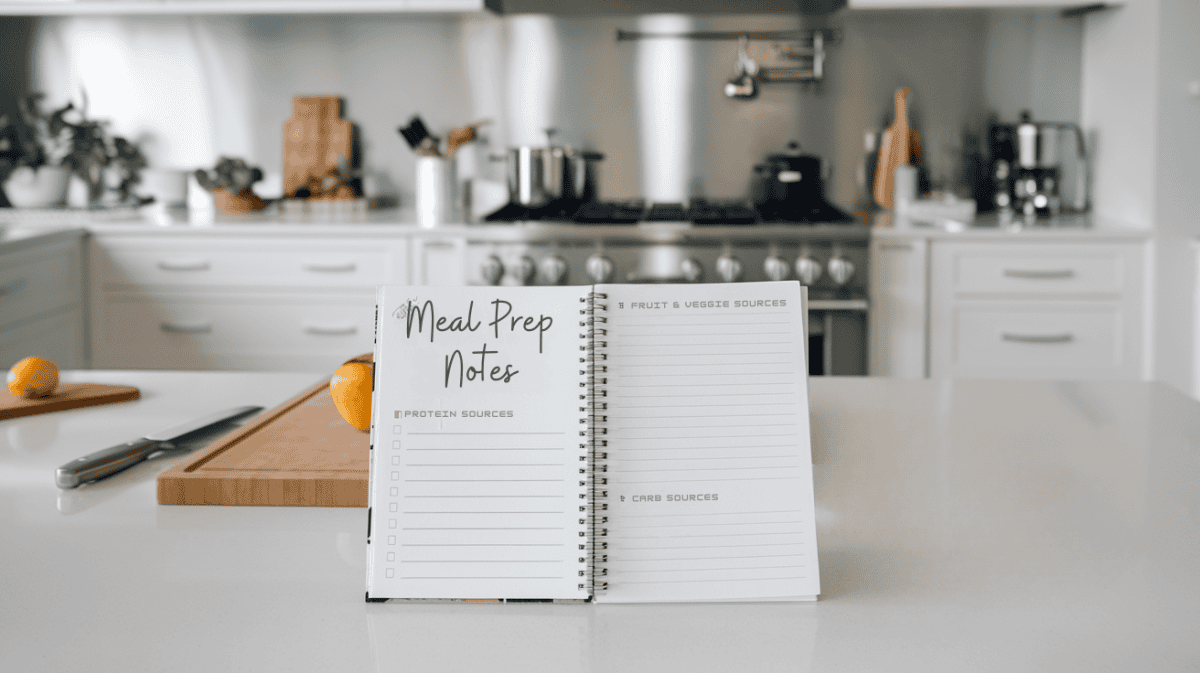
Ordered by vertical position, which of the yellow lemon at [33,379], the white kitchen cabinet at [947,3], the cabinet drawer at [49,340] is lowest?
the cabinet drawer at [49,340]

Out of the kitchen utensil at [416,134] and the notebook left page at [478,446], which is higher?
the kitchen utensil at [416,134]

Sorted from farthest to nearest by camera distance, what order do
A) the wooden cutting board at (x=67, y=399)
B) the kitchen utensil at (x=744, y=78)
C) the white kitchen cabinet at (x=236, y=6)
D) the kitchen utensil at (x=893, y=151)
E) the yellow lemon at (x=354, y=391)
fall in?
the kitchen utensil at (x=744, y=78)
the kitchen utensil at (x=893, y=151)
the white kitchen cabinet at (x=236, y=6)
the wooden cutting board at (x=67, y=399)
the yellow lemon at (x=354, y=391)

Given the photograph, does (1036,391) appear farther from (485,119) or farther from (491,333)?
(485,119)

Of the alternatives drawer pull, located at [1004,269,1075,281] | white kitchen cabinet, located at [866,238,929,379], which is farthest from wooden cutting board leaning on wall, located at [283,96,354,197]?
drawer pull, located at [1004,269,1075,281]

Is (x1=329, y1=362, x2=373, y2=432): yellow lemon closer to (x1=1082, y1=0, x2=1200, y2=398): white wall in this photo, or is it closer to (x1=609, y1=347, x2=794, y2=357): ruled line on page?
(x1=609, y1=347, x2=794, y2=357): ruled line on page

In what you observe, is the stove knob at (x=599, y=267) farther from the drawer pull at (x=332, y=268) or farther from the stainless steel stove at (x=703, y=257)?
the drawer pull at (x=332, y=268)

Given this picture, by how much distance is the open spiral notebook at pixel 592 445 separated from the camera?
0.65 meters

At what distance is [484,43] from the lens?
350cm

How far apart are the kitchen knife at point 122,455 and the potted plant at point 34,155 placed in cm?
272

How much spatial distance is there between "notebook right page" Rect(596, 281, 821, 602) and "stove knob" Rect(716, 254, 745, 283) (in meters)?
2.11

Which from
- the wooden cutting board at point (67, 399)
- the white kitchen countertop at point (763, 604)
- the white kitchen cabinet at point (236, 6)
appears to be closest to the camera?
the white kitchen countertop at point (763, 604)

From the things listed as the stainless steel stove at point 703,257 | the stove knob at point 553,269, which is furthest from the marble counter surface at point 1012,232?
the stove knob at point 553,269

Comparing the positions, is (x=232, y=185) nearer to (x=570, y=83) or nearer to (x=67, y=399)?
(x=570, y=83)

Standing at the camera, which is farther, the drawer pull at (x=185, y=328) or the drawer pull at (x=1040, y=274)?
the drawer pull at (x=185, y=328)
